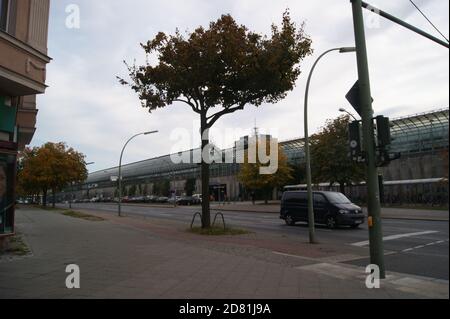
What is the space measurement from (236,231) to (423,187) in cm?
2800

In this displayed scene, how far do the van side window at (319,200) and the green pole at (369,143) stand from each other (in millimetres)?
12943

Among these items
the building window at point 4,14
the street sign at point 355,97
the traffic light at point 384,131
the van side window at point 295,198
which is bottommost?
the van side window at point 295,198

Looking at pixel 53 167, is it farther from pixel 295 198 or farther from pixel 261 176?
pixel 295 198

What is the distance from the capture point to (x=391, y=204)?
4200cm

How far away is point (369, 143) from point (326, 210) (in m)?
13.1

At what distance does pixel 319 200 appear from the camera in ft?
72.5

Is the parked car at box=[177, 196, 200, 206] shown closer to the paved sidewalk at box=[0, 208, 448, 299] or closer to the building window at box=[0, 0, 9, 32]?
the paved sidewalk at box=[0, 208, 448, 299]

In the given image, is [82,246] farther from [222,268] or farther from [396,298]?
[396,298]

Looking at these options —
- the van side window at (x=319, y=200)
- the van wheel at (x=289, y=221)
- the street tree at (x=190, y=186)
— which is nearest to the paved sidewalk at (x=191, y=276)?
the van side window at (x=319, y=200)

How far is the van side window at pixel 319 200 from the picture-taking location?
863 inches

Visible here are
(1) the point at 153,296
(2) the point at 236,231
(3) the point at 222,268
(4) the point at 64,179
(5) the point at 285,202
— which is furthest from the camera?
(4) the point at 64,179

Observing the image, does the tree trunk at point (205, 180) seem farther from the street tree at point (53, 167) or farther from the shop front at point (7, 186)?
the street tree at point (53, 167)

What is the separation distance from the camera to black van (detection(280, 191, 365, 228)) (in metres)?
21.1

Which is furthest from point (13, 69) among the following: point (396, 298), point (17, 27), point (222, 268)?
point (396, 298)
